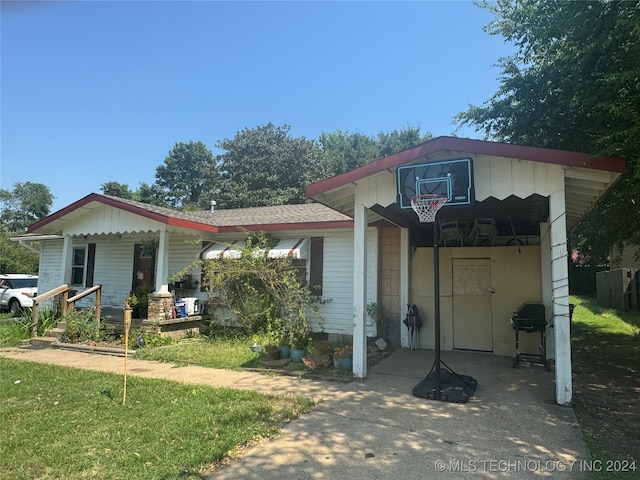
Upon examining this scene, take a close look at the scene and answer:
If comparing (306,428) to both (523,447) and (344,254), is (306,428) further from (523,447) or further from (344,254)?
(344,254)

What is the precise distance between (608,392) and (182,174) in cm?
4301

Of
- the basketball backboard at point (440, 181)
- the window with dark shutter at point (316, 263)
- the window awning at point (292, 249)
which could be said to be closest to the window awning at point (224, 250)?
the window awning at point (292, 249)

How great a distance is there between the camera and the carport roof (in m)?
4.77

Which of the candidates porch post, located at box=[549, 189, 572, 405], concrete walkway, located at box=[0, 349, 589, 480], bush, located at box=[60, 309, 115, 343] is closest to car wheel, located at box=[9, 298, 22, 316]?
bush, located at box=[60, 309, 115, 343]

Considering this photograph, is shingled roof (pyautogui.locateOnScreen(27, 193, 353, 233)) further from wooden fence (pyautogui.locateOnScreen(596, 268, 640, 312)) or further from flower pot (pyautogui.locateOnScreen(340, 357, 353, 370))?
wooden fence (pyautogui.locateOnScreen(596, 268, 640, 312))

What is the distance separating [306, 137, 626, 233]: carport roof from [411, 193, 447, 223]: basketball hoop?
0.57 m

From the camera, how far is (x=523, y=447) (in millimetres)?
3656

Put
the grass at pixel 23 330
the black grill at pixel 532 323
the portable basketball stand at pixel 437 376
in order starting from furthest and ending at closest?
the grass at pixel 23 330 < the black grill at pixel 532 323 < the portable basketball stand at pixel 437 376

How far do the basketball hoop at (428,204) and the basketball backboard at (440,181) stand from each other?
6cm

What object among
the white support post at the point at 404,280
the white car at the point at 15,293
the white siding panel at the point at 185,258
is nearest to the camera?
the white support post at the point at 404,280

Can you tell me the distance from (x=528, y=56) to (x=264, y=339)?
792 cm

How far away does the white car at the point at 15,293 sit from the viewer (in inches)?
638

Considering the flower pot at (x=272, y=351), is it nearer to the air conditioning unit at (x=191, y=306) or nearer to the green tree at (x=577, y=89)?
the air conditioning unit at (x=191, y=306)

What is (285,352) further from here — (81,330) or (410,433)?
(81,330)
